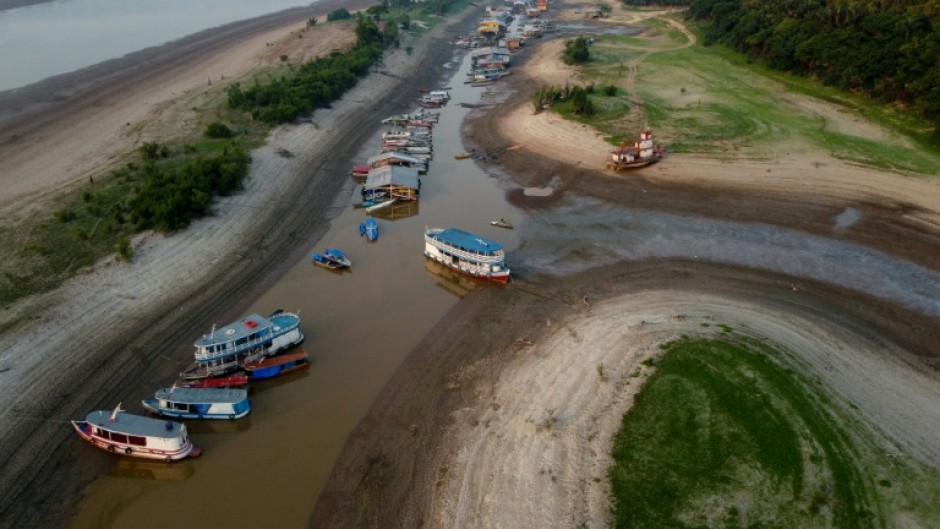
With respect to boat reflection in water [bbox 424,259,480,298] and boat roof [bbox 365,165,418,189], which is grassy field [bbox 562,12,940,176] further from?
boat reflection in water [bbox 424,259,480,298]

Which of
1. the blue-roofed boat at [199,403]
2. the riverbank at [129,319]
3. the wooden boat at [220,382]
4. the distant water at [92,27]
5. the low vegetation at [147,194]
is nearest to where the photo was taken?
the riverbank at [129,319]

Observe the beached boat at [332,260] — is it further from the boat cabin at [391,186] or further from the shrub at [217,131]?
the shrub at [217,131]

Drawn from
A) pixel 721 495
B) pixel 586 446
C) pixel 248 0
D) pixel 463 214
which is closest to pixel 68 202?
pixel 463 214

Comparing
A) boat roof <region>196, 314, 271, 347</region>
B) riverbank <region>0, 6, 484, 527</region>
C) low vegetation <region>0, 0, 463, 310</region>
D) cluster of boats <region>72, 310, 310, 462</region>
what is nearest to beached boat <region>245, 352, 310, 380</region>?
cluster of boats <region>72, 310, 310, 462</region>

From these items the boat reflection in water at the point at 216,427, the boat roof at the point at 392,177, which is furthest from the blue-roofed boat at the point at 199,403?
the boat roof at the point at 392,177

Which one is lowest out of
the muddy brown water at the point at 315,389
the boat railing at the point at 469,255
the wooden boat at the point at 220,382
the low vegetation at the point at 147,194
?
the muddy brown water at the point at 315,389

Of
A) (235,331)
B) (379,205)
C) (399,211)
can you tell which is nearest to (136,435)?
(235,331)
